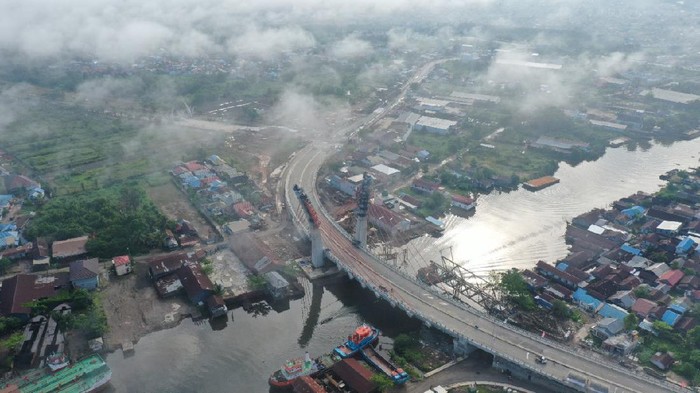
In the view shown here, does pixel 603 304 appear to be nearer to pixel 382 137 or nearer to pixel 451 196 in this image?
pixel 451 196

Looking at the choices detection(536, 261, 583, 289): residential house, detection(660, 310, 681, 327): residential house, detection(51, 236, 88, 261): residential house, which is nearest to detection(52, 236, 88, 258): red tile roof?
detection(51, 236, 88, 261): residential house

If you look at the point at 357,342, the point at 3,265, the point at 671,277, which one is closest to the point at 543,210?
the point at 671,277

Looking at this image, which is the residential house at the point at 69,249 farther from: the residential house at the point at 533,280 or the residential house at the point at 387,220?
the residential house at the point at 533,280

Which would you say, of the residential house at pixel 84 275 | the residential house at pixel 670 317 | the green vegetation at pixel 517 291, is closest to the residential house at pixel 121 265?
the residential house at pixel 84 275

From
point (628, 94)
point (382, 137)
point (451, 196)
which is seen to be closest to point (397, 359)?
point (451, 196)

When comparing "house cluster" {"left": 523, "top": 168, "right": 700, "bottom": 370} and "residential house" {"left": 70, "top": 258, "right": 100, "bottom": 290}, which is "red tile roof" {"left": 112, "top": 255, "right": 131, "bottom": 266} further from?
"house cluster" {"left": 523, "top": 168, "right": 700, "bottom": 370}

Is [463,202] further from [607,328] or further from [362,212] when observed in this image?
[607,328]

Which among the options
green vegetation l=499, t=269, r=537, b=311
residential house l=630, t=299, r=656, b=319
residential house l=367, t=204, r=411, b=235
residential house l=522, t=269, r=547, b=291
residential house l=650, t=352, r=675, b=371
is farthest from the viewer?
residential house l=367, t=204, r=411, b=235
